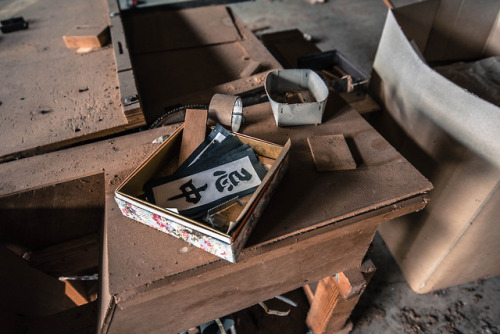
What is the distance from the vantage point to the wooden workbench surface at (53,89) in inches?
39.1

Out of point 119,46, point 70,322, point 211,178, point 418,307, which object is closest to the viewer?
point 211,178

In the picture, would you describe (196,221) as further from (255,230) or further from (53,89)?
(53,89)

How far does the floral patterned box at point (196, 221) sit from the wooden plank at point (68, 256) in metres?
0.60

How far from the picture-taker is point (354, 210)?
2.41ft

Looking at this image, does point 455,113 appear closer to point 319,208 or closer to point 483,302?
point 319,208

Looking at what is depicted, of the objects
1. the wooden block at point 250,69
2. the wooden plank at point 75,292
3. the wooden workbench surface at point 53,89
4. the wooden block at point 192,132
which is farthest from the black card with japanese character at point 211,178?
the wooden plank at point 75,292

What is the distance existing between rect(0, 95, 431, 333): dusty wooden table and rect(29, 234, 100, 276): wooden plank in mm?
242

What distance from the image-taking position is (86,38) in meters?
1.42

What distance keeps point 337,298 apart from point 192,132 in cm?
73

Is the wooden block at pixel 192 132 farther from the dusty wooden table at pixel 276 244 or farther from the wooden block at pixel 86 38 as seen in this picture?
the wooden block at pixel 86 38

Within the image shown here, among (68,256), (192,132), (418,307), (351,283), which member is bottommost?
(418,307)

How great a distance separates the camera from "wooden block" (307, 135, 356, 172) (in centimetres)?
82

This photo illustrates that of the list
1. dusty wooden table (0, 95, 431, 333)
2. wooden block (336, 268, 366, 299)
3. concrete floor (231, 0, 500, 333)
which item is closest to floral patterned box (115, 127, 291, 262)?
dusty wooden table (0, 95, 431, 333)

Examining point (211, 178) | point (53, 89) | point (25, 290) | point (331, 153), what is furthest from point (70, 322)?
point (331, 153)
